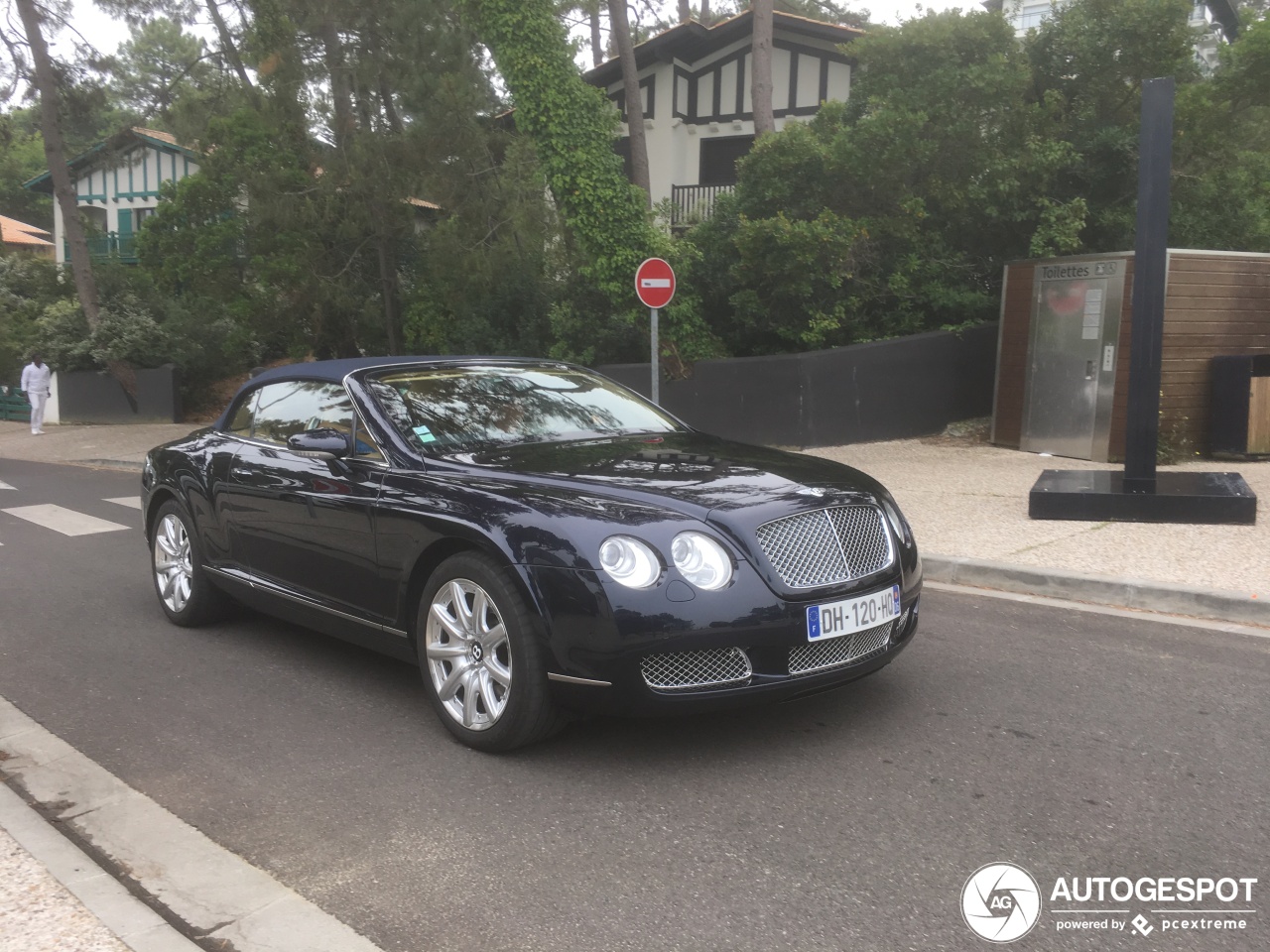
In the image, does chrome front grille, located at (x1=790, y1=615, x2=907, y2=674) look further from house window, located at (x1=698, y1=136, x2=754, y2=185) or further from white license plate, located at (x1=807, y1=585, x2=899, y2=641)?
house window, located at (x1=698, y1=136, x2=754, y2=185)

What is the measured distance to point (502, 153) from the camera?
70.6 ft

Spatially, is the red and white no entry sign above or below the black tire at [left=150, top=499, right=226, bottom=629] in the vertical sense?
above

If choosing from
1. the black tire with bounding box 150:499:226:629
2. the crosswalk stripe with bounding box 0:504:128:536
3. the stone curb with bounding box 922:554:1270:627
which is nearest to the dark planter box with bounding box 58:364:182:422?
the crosswalk stripe with bounding box 0:504:128:536

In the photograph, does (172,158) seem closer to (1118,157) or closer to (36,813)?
(1118,157)

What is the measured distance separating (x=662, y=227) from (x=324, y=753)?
14.2 meters

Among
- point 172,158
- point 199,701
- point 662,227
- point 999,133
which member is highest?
point 172,158

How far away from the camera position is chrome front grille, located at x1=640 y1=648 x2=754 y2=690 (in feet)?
12.9

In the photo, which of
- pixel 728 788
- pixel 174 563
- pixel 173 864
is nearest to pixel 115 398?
pixel 174 563

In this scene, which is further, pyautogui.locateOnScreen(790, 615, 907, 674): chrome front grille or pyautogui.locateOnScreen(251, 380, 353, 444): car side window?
pyautogui.locateOnScreen(251, 380, 353, 444): car side window

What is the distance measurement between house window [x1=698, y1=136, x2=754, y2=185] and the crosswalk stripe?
18.5 metres

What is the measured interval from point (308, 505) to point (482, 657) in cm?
144

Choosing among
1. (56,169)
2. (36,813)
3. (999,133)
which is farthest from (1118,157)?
(56,169)

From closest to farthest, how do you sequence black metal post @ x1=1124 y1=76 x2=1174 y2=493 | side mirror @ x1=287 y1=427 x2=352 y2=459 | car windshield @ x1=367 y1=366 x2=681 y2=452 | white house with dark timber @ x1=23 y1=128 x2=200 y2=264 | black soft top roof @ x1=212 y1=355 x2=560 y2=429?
side mirror @ x1=287 y1=427 x2=352 y2=459
car windshield @ x1=367 y1=366 x2=681 y2=452
black soft top roof @ x1=212 y1=355 x2=560 y2=429
black metal post @ x1=1124 y1=76 x2=1174 y2=493
white house with dark timber @ x1=23 y1=128 x2=200 y2=264

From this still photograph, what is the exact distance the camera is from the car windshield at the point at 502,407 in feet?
16.8
